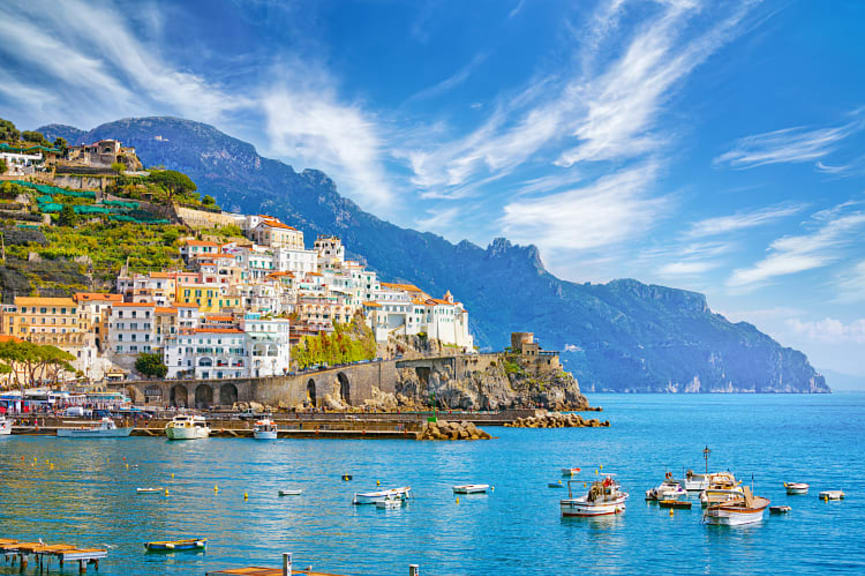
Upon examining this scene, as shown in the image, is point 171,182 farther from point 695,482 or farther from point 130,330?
point 695,482

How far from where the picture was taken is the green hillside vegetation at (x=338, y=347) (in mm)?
106062

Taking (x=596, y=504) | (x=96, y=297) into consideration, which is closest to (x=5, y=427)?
(x=96, y=297)

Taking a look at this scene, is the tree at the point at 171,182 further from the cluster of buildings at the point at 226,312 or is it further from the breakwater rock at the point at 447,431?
the breakwater rock at the point at 447,431

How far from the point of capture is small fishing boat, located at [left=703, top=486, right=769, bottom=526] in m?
42.1

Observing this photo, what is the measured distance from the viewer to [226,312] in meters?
109

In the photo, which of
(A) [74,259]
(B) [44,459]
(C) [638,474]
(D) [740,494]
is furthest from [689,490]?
(A) [74,259]

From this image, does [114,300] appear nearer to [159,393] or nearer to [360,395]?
[159,393]

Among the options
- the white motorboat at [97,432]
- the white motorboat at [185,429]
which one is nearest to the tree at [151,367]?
the white motorboat at [97,432]

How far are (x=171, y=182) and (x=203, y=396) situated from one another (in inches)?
2066

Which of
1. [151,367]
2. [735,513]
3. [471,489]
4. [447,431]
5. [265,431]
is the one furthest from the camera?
[151,367]

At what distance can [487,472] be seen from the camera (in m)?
60.2

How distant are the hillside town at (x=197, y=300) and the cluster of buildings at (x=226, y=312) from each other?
0.42 feet

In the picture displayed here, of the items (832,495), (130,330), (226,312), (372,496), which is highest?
(226,312)

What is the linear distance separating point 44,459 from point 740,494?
45.9m
